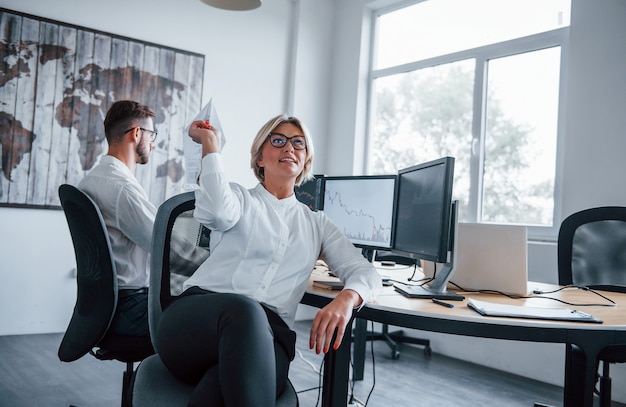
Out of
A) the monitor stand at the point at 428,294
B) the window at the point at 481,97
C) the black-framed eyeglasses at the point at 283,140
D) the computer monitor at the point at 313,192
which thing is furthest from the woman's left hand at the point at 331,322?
the window at the point at 481,97

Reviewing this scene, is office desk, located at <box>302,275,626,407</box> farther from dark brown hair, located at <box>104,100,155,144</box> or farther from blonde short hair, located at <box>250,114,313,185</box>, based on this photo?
dark brown hair, located at <box>104,100,155,144</box>

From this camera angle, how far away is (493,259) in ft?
6.10

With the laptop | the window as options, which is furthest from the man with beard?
the window

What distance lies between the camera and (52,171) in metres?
3.66

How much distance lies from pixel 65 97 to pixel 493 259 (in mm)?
3139

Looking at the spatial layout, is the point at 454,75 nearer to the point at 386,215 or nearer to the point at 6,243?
the point at 386,215

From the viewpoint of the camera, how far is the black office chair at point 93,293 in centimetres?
172

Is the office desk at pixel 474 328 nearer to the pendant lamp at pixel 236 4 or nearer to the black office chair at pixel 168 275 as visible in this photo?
the black office chair at pixel 168 275

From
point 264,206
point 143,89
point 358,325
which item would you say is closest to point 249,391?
point 264,206

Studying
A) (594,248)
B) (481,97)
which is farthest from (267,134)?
(481,97)

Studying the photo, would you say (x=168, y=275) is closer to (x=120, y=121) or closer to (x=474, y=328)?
(x=474, y=328)

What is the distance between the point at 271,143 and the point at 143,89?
2.62 meters

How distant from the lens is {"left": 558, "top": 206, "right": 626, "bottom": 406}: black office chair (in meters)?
2.43

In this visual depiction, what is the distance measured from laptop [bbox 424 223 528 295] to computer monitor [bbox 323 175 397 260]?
32 centimetres
